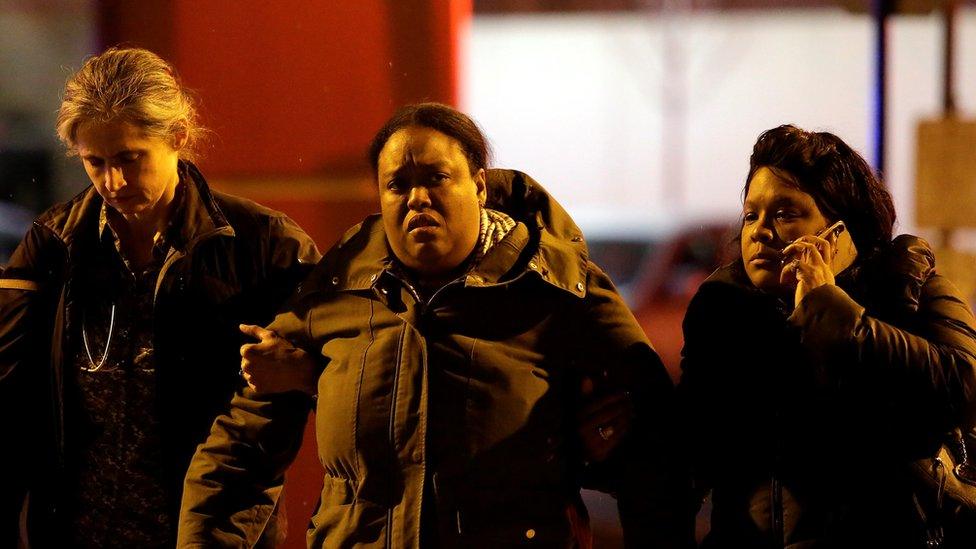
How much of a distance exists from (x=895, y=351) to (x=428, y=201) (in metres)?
0.95

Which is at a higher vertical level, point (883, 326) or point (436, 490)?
point (883, 326)

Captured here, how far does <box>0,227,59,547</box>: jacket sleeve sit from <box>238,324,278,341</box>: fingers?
18.5 inches

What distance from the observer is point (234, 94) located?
12.0 ft

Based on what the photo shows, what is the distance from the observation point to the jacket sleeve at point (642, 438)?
8.19ft

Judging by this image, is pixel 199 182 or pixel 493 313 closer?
pixel 493 313

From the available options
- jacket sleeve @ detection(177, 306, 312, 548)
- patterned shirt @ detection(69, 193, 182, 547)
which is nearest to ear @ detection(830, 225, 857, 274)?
jacket sleeve @ detection(177, 306, 312, 548)

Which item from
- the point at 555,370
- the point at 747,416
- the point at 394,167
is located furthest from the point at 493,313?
the point at 747,416

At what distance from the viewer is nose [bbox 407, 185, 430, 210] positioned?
2443 millimetres

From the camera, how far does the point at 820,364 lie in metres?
2.32

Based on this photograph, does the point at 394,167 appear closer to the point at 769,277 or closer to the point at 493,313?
the point at 493,313

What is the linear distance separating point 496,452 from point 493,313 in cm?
28

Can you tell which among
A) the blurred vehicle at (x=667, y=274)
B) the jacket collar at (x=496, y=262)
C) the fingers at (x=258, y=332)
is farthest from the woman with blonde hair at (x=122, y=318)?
the blurred vehicle at (x=667, y=274)

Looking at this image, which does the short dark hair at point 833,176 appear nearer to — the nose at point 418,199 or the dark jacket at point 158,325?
the nose at point 418,199

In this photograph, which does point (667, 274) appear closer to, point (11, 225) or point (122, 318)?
point (11, 225)
